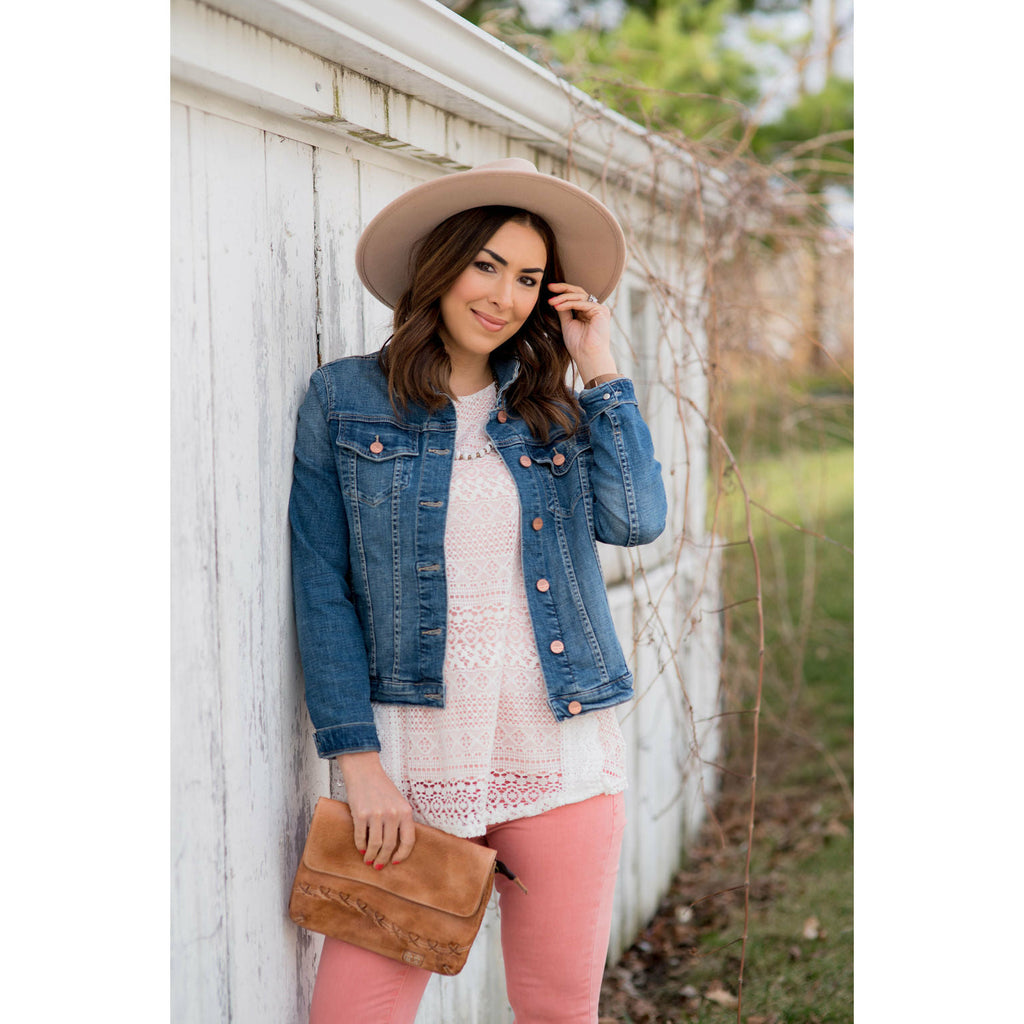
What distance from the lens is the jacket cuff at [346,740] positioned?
176 cm

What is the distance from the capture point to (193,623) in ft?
5.47

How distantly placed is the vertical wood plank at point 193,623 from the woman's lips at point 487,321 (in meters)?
0.45

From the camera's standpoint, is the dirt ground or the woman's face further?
the dirt ground

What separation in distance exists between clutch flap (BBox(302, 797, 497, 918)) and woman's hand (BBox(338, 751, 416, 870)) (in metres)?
0.02

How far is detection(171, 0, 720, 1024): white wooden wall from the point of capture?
5.38 ft

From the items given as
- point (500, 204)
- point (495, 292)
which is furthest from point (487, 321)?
point (500, 204)

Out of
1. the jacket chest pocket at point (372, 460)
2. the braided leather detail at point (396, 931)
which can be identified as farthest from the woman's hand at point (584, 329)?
the braided leather detail at point (396, 931)

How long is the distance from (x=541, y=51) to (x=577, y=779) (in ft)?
7.45

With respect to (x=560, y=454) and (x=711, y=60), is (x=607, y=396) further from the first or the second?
(x=711, y=60)

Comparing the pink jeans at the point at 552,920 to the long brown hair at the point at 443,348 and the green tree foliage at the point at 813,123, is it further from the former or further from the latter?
the green tree foliage at the point at 813,123

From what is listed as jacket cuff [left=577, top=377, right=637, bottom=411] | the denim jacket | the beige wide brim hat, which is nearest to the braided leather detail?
the denim jacket

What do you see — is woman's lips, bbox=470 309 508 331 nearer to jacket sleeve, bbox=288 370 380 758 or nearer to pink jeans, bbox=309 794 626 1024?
jacket sleeve, bbox=288 370 380 758
